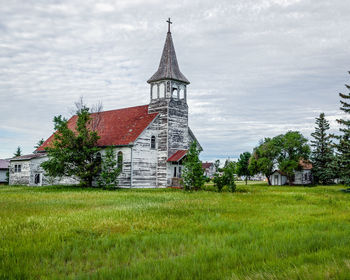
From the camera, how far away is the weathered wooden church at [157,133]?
3497 cm

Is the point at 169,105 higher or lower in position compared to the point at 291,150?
higher

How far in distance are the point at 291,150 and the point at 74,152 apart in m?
34.6

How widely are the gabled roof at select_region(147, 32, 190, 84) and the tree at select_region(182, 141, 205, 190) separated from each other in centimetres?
1123

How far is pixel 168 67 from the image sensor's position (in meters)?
38.3

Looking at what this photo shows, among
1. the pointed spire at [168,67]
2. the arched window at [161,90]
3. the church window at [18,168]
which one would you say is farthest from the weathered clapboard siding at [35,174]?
the pointed spire at [168,67]

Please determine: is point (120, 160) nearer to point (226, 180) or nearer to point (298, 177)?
point (226, 180)

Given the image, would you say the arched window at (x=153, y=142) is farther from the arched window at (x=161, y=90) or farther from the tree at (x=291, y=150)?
the tree at (x=291, y=150)

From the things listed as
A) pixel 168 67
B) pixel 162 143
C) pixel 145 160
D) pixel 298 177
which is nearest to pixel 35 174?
pixel 145 160

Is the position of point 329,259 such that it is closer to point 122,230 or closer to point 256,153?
point 122,230

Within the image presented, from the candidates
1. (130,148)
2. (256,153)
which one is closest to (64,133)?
(130,148)

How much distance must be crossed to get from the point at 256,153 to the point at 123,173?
Result: 31211 millimetres

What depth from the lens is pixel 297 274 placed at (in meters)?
5.32

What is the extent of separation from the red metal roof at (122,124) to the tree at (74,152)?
2513 mm

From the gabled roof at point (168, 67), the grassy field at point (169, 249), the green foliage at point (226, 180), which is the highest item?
the gabled roof at point (168, 67)
